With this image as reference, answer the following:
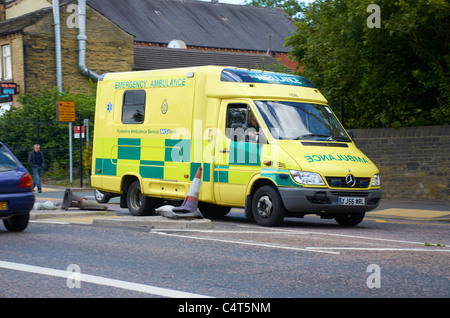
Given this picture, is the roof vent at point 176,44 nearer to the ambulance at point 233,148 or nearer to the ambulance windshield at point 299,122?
the ambulance at point 233,148

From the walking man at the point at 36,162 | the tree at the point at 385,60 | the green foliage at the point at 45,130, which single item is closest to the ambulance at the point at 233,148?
the tree at the point at 385,60

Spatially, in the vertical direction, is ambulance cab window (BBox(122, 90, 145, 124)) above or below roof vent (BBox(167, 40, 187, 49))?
below

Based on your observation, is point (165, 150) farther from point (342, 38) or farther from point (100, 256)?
point (342, 38)

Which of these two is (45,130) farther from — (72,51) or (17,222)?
(17,222)

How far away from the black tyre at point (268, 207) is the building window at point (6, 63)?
34761mm

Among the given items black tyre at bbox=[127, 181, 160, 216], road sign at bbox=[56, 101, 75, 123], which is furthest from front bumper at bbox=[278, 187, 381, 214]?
road sign at bbox=[56, 101, 75, 123]

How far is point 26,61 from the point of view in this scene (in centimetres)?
4447

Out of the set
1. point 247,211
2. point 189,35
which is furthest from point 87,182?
point 189,35

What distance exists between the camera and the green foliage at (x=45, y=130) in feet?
116

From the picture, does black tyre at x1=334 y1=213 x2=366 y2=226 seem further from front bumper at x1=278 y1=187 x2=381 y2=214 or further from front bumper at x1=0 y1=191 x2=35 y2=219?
front bumper at x1=0 y1=191 x2=35 y2=219

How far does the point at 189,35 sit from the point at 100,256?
56439mm

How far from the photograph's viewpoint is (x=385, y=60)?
20.9 meters

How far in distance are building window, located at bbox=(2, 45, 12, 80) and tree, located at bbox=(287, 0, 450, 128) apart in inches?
1034

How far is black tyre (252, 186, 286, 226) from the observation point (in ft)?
43.8
